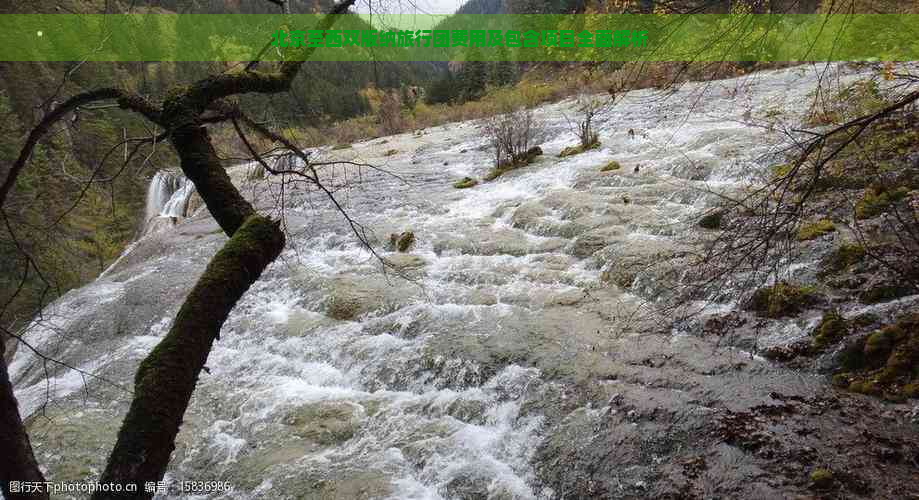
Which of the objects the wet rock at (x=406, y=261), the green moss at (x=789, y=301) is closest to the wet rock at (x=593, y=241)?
the wet rock at (x=406, y=261)

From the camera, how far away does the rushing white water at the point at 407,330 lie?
13.4 ft

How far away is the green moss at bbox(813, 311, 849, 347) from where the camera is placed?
13.1 ft

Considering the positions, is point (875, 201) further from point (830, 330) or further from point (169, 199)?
point (169, 199)

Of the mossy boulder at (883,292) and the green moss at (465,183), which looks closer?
the mossy boulder at (883,292)

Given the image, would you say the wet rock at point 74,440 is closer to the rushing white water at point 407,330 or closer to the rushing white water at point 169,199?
the rushing white water at point 407,330

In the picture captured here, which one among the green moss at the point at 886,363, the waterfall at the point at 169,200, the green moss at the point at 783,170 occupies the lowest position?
the waterfall at the point at 169,200

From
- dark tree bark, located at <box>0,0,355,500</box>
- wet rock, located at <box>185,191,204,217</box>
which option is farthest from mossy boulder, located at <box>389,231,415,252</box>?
wet rock, located at <box>185,191,204,217</box>

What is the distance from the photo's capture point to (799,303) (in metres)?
4.50

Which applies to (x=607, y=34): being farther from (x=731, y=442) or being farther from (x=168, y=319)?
(x=168, y=319)

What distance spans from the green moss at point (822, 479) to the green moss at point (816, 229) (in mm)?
3282

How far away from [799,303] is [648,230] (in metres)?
2.67

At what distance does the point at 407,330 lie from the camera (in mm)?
5828

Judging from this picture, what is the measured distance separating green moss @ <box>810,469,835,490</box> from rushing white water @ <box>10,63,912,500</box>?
5.27ft

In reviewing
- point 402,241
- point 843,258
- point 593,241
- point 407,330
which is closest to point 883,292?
point 843,258
